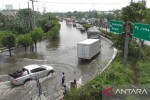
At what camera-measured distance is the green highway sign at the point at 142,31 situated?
16875 millimetres

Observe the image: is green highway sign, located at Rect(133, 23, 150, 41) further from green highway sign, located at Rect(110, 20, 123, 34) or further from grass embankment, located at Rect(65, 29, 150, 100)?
grass embankment, located at Rect(65, 29, 150, 100)

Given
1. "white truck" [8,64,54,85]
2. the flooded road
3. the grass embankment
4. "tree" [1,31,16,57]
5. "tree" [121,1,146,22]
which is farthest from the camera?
"tree" [1,31,16,57]

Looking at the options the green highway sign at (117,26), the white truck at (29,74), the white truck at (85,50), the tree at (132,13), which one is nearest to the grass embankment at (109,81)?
the green highway sign at (117,26)

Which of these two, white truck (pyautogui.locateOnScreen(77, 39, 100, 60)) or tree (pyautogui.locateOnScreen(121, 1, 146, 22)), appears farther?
white truck (pyautogui.locateOnScreen(77, 39, 100, 60))

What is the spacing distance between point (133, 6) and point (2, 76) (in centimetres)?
1453

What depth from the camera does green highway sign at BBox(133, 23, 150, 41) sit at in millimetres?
16875

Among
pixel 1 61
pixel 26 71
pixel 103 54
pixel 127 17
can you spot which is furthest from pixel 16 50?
pixel 127 17

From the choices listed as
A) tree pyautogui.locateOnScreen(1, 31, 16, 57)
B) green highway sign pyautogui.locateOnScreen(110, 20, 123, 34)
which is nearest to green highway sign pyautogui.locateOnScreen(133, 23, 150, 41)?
green highway sign pyautogui.locateOnScreen(110, 20, 123, 34)

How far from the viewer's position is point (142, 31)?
17469mm

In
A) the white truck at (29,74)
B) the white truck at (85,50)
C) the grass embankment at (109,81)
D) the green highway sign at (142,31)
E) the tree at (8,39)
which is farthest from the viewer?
the tree at (8,39)

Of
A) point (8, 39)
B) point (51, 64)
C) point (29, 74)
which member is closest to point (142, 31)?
point (29, 74)

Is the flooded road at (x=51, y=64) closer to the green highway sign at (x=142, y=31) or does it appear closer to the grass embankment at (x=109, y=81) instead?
the grass embankment at (x=109, y=81)

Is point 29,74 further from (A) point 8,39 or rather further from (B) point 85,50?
(A) point 8,39

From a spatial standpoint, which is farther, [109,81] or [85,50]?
[85,50]
